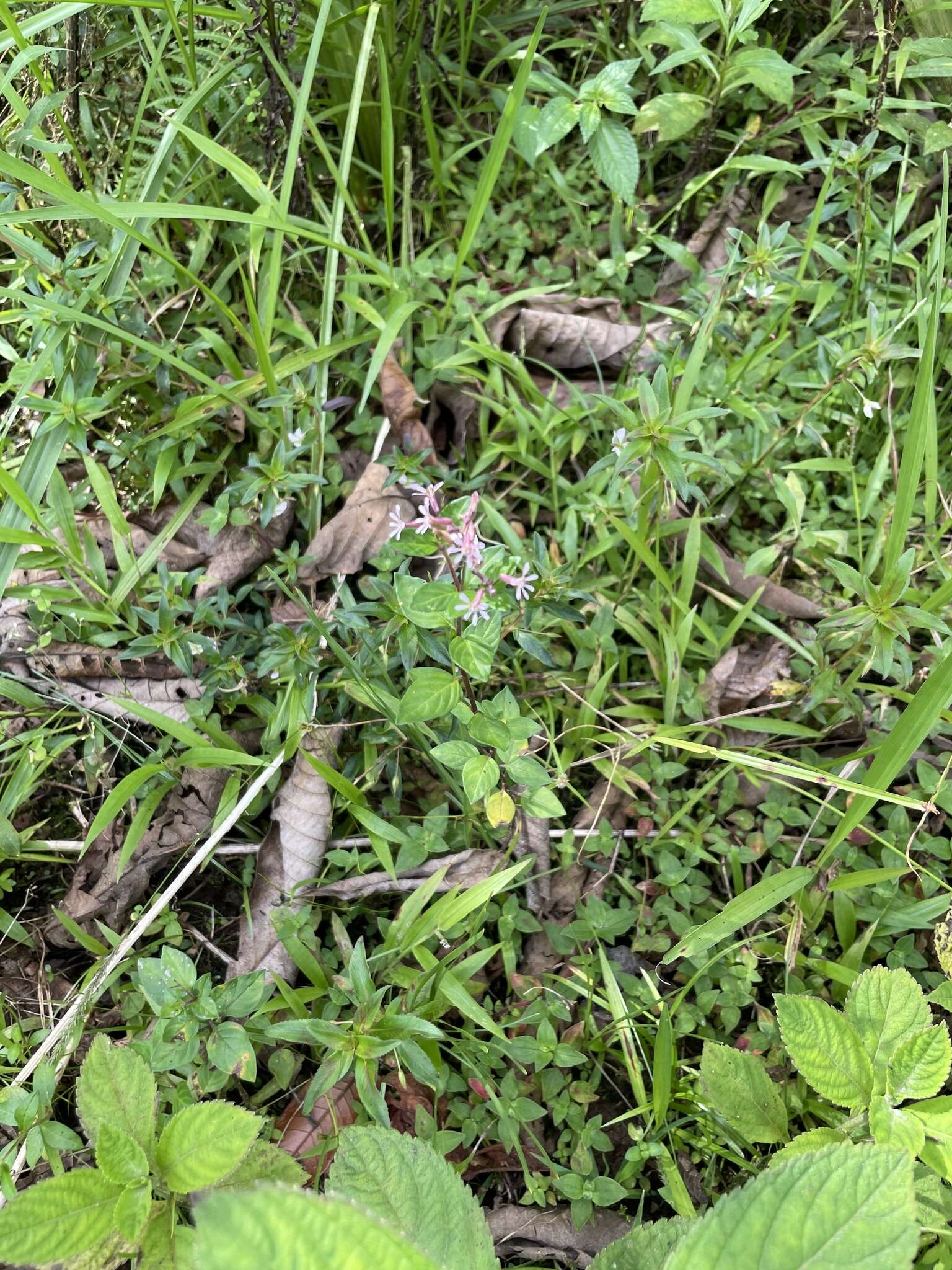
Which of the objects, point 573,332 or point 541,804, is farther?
point 573,332

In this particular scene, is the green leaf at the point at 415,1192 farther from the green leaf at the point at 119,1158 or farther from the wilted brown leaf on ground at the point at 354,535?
the wilted brown leaf on ground at the point at 354,535

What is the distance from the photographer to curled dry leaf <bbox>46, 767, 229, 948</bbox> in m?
1.95

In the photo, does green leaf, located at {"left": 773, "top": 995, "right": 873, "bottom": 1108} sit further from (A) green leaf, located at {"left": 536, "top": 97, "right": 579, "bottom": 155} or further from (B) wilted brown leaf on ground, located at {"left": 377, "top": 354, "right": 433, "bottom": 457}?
(A) green leaf, located at {"left": 536, "top": 97, "right": 579, "bottom": 155}

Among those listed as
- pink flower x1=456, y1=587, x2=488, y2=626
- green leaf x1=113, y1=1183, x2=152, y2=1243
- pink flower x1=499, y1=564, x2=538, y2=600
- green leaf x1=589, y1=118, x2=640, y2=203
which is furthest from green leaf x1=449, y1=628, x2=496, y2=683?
green leaf x1=589, y1=118, x2=640, y2=203

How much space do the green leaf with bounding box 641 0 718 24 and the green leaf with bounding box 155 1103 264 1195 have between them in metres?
2.49

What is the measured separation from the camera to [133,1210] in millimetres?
1250

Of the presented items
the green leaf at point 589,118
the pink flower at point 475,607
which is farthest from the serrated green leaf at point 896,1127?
the green leaf at point 589,118

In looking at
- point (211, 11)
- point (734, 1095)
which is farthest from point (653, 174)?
point (734, 1095)

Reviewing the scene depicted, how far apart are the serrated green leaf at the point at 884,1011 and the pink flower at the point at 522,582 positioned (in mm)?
934

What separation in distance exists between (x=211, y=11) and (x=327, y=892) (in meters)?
2.09

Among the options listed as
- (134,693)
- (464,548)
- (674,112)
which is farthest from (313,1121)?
(674,112)

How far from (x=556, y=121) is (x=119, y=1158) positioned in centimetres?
245

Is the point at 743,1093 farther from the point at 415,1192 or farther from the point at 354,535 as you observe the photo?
the point at 354,535

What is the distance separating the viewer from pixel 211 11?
6.77 ft
